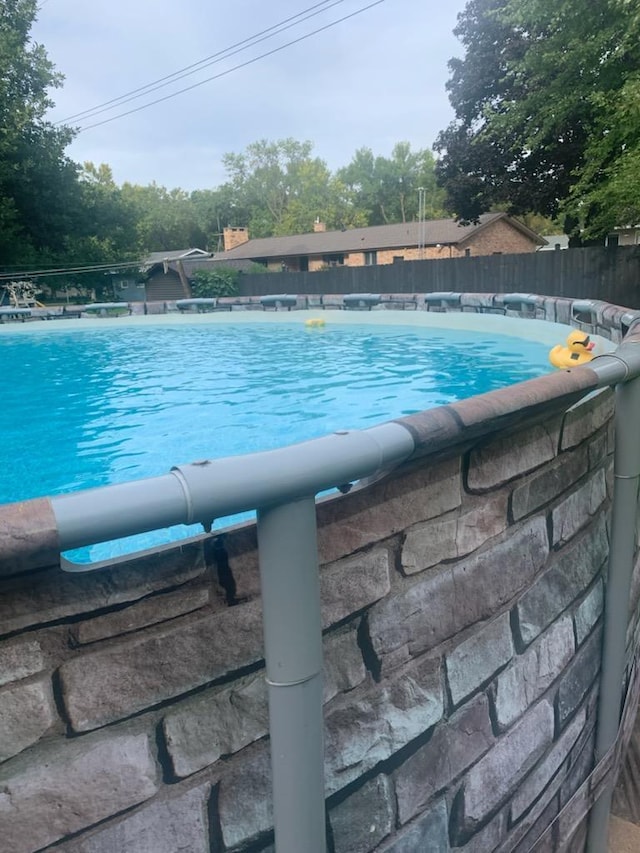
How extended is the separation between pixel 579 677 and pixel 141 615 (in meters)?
1.75

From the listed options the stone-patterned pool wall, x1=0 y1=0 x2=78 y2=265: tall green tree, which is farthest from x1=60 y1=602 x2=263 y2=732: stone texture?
x1=0 y1=0 x2=78 y2=265: tall green tree

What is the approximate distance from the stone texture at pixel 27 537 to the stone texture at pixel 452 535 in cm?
82

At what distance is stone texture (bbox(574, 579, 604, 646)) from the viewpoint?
84.4 inches

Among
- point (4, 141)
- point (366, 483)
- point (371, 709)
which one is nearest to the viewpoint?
point (366, 483)

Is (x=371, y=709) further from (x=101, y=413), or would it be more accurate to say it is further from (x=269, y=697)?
(x=101, y=413)

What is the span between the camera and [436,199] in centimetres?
6012

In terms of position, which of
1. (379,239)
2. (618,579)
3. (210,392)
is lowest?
(210,392)

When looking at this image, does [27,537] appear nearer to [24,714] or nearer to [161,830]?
[24,714]

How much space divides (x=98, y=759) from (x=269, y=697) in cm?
29

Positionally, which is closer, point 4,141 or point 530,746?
point 530,746

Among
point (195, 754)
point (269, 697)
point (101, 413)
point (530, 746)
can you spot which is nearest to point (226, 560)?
point (269, 697)

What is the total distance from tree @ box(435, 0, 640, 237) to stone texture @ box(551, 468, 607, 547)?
1251 centimetres

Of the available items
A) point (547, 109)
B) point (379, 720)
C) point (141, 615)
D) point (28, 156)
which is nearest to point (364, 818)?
point (379, 720)

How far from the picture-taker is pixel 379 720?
4.68 ft
